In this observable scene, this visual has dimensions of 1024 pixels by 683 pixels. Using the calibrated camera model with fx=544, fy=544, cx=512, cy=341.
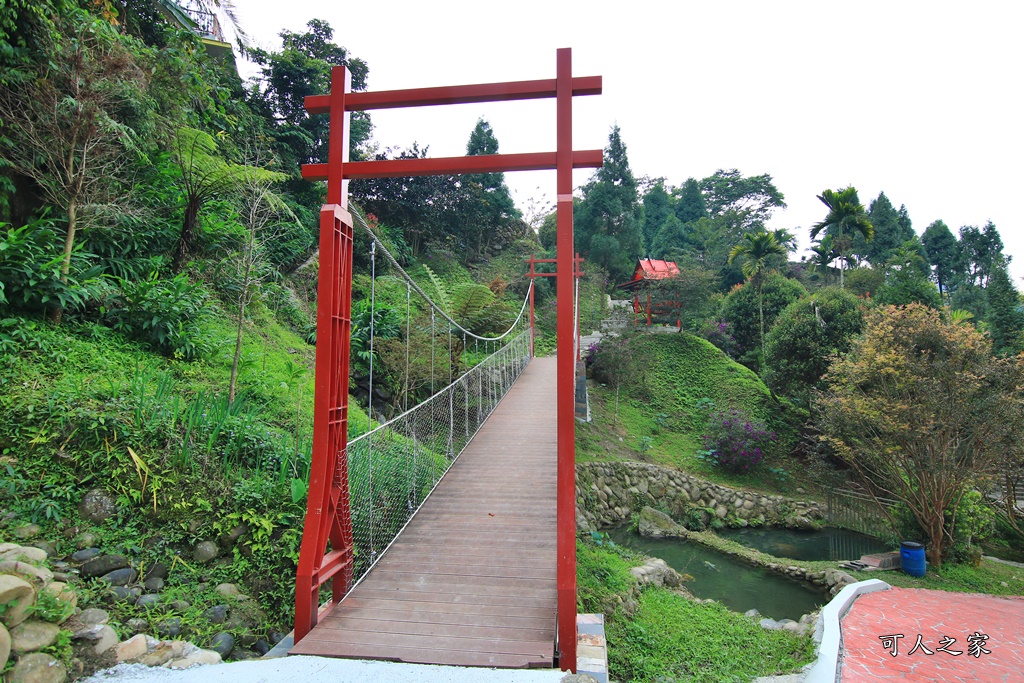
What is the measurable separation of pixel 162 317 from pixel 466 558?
3.50 metres

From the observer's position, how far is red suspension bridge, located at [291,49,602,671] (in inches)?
114

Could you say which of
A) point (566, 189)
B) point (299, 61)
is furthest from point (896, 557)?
point (299, 61)

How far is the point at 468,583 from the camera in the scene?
3613 millimetres

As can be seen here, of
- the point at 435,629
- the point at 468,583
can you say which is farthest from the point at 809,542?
the point at 435,629

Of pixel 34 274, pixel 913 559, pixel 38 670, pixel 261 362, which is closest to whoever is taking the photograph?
pixel 38 670

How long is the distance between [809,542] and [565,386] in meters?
7.87

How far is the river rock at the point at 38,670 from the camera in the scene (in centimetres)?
219

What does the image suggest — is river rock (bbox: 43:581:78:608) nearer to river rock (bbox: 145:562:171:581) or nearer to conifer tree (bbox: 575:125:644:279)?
river rock (bbox: 145:562:171:581)

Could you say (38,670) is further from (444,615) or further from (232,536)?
(444,615)

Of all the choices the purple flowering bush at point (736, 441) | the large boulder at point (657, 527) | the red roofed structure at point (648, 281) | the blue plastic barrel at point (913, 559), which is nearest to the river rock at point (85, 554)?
the large boulder at point (657, 527)

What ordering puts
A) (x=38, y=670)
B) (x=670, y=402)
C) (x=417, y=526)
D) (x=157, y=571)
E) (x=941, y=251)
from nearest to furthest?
(x=38, y=670)
(x=157, y=571)
(x=417, y=526)
(x=670, y=402)
(x=941, y=251)

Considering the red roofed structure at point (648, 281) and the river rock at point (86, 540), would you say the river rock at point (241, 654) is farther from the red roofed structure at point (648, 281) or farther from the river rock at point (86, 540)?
the red roofed structure at point (648, 281)

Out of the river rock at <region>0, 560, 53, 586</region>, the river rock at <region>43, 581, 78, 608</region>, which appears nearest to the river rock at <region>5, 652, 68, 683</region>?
the river rock at <region>43, 581, 78, 608</region>

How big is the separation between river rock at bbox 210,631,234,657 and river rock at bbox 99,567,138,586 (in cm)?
60
